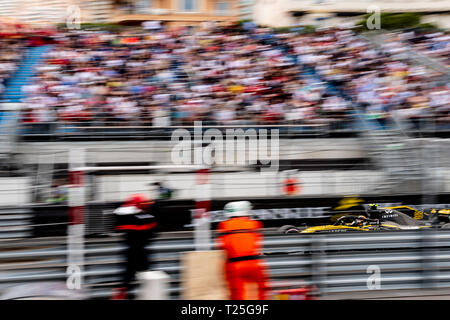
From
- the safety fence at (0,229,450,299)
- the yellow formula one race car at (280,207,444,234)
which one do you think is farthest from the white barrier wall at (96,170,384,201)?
the safety fence at (0,229,450,299)

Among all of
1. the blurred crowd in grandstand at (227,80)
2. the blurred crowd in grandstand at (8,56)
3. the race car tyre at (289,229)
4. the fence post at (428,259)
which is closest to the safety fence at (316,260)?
the fence post at (428,259)

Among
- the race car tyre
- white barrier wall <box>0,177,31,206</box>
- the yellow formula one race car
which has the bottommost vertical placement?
the race car tyre

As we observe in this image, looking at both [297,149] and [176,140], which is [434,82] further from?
[176,140]

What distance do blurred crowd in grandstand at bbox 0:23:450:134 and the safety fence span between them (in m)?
5.15

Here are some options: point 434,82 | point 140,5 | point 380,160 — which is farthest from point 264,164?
point 140,5

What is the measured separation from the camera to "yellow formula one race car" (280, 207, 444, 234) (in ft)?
34.4

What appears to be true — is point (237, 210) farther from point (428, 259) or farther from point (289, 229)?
point (289, 229)

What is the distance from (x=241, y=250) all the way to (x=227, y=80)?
8.61 meters

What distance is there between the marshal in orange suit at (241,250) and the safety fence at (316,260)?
109 cm

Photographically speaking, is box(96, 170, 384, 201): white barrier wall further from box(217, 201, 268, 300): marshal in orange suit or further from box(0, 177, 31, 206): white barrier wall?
box(217, 201, 268, 300): marshal in orange suit

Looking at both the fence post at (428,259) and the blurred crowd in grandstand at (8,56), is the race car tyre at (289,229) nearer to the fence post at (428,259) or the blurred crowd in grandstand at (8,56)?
the fence post at (428,259)

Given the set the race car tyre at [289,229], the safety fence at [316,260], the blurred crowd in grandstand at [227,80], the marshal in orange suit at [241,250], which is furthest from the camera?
the blurred crowd in grandstand at [227,80]

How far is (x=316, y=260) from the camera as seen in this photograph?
7.29 metres

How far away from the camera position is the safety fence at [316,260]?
6.95 meters
